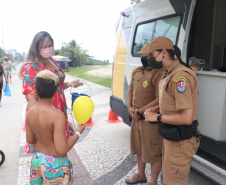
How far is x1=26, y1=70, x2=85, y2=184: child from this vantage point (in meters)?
1.70

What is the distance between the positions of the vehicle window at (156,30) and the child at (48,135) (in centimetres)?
197

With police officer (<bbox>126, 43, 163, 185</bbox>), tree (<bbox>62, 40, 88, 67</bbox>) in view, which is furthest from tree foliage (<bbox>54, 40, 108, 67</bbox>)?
police officer (<bbox>126, 43, 163, 185</bbox>)

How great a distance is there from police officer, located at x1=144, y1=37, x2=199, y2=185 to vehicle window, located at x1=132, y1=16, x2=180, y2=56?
35.7 inches

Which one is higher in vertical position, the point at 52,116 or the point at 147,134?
the point at 52,116

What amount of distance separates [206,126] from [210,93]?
1.30ft

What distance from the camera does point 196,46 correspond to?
3643mm

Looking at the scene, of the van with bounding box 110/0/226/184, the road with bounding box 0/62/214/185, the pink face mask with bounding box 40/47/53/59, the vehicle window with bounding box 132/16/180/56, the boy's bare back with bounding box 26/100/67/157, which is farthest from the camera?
the road with bounding box 0/62/214/185

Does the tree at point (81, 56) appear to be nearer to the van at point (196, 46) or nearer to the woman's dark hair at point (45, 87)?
the van at point (196, 46)

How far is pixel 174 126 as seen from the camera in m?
2.12

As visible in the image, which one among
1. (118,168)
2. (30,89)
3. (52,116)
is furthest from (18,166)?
(52,116)

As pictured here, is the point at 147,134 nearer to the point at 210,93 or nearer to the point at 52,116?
the point at 210,93

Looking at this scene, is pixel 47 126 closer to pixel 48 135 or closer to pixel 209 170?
pixel 48 135

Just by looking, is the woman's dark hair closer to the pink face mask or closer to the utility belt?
the pink face mask

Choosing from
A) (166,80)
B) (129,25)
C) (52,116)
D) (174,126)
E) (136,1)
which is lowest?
(174,126)
